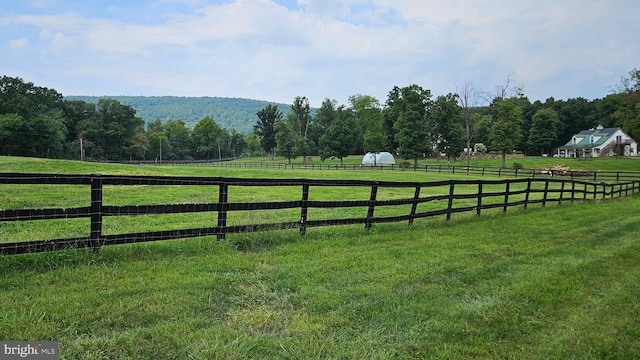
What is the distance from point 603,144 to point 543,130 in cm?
1180

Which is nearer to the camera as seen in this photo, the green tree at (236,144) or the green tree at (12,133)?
the green tree at (12,133)

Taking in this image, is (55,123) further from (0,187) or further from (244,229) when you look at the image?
(244,229)

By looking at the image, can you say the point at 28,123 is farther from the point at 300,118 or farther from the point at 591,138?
the point at 591,138

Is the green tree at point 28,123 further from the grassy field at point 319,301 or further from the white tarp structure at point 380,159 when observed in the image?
the grassy field at point 319,301

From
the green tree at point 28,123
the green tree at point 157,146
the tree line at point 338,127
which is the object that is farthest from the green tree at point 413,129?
the green tree at point 157,146

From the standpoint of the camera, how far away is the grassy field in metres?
3.31

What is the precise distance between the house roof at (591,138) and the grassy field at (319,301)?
296ft

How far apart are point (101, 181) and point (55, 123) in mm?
76135

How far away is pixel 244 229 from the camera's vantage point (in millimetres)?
6617

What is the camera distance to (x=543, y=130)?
8894 centimetres

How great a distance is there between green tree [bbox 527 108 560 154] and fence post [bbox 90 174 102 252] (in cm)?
9828

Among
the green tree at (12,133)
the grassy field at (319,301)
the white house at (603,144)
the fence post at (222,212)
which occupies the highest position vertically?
the white house at (603,144)

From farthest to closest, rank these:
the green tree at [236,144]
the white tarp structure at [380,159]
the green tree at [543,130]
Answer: the green tree at [236,144] → the green tree at [543,130] → the white tarp structure at [380,159]

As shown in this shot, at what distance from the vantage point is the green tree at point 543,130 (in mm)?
88375
